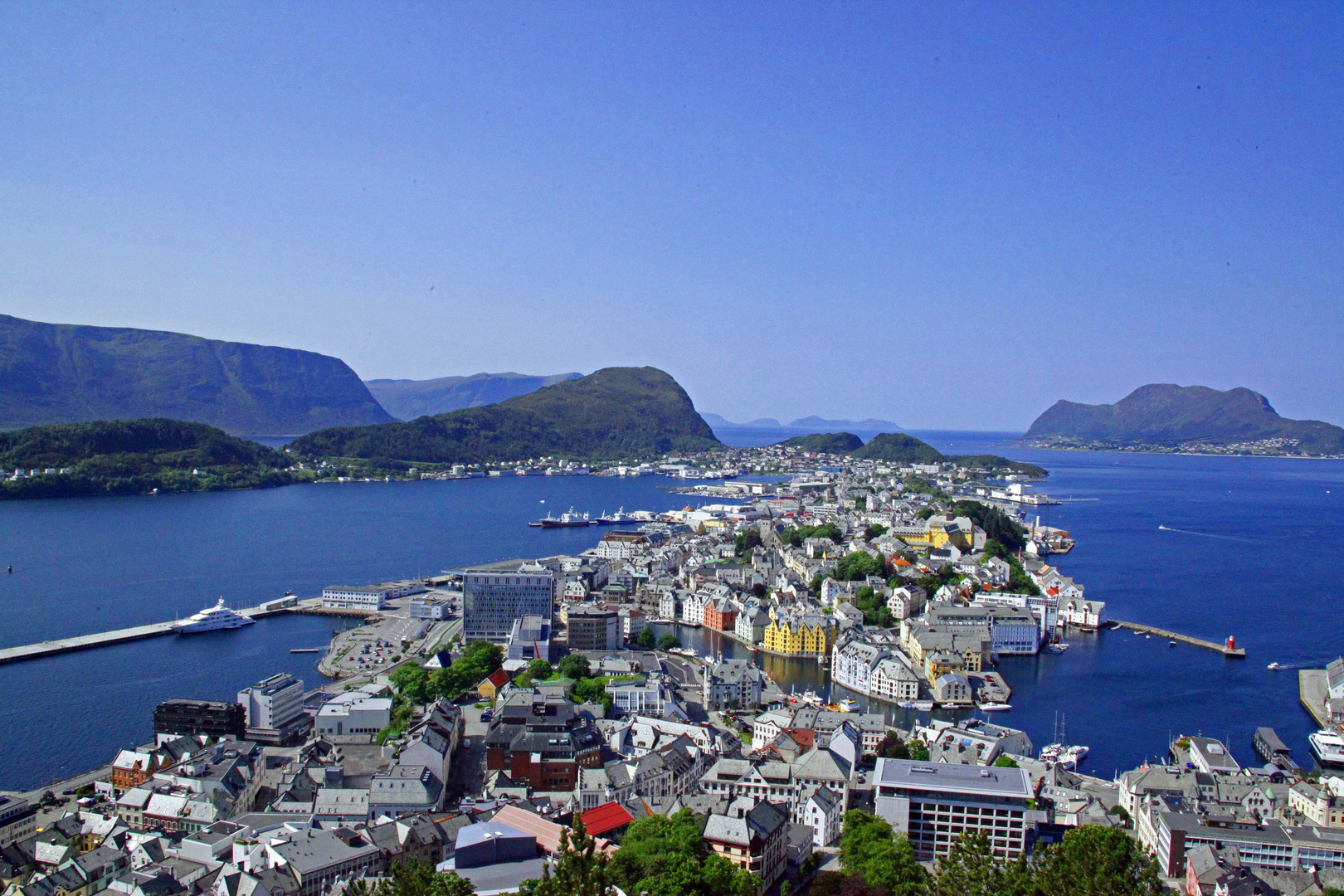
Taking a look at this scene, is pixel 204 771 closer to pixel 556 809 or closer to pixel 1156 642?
pixel 556 809

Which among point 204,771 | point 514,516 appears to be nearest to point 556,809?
point 204,771

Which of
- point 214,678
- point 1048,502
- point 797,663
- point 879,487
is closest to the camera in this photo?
point 214,678

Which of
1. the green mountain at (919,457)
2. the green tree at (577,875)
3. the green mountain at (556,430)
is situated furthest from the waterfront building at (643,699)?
the green mountain at (919,457)

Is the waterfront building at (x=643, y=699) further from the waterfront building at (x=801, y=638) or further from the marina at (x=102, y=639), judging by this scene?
the marina at (x=102, y=639)

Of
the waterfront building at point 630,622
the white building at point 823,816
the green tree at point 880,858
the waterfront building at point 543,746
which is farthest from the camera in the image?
the waterfront building at point 630,622

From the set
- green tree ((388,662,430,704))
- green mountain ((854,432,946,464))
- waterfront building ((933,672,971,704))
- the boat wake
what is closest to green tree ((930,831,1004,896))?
waterfront building ((933,672,971,704))

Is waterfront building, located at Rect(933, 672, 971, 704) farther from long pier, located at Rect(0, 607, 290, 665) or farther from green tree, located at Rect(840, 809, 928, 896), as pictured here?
long pier, located at Rect(0, 607, 290, 665)
